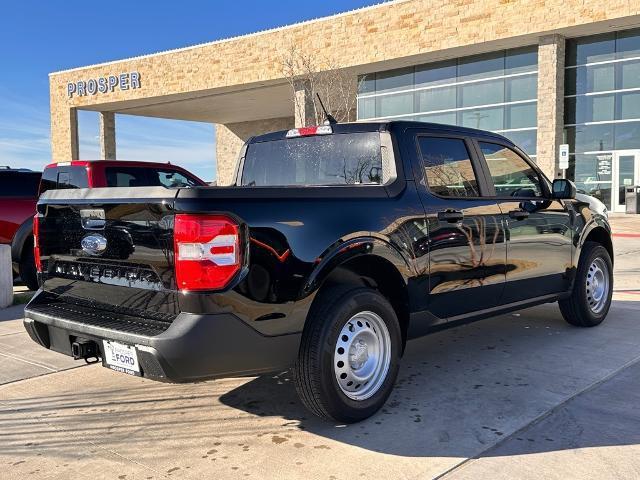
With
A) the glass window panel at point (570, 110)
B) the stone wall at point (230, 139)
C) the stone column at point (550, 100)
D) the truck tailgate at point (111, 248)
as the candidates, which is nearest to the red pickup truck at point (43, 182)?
the truck tailgate at point (111, 248)

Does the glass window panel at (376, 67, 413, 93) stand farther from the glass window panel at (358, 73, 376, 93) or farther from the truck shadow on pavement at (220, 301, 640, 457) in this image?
the truck shadow on pavement at (220, 301, 640, 457)

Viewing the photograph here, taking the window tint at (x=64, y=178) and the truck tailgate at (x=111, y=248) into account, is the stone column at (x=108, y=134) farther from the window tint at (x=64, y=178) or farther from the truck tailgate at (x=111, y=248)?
the truck tailgate at (x=111, y=248)

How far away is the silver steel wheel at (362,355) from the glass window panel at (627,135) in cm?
2294

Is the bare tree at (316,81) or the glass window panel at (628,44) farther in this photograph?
the bare tree at (316,81)

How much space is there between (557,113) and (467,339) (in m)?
20.1

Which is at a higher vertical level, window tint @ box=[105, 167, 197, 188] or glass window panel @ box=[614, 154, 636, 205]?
glass window panel @ box=[614, 154, 636, 205]

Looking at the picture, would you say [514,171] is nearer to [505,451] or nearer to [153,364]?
[505,451]

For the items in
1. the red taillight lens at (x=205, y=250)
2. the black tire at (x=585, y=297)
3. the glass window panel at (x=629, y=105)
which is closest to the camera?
the red taillight lens at (x=205, y=250)

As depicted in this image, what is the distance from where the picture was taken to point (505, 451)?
326cm

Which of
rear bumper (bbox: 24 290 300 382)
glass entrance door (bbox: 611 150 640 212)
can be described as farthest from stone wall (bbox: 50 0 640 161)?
rear bumper (bbox: 24 290 300 382)

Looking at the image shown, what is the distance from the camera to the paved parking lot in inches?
123

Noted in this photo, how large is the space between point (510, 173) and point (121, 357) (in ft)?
11.3

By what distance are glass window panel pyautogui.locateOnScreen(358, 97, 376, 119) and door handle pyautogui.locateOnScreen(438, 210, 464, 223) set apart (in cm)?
2542

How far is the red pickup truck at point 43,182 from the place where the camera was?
324 inches
